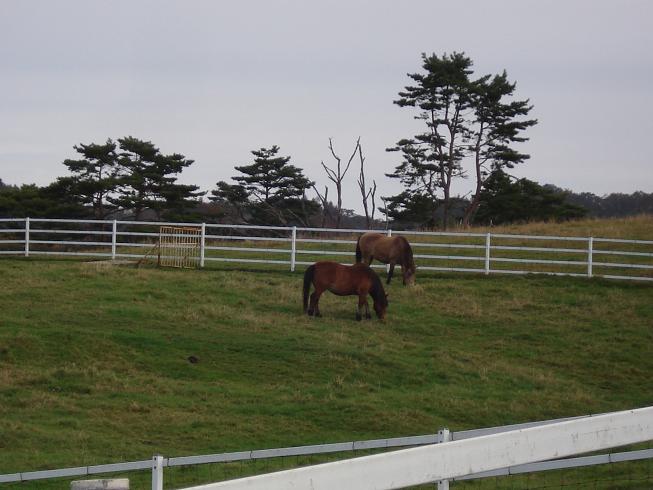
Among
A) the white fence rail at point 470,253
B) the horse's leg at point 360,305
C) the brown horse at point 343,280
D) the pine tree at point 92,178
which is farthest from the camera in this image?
the pine tree at point 92,178

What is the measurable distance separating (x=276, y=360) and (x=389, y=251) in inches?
274

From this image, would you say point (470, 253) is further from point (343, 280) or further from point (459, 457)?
point (459, 457)

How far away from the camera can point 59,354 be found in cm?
1622

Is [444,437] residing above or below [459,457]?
below

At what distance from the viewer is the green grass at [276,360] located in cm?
1320

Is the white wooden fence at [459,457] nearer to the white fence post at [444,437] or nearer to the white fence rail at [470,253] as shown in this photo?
the white fence post at [444,437]

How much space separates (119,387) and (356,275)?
20.6ft

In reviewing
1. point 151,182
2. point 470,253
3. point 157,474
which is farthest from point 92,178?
point 157,474

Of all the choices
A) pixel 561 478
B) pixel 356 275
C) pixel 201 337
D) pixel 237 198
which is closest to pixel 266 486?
pixel 561 478

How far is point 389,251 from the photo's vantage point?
23.2 m

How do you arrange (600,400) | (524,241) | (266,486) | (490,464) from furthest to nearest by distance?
(524,241)
(600,400)
(490,464)
(266,486)

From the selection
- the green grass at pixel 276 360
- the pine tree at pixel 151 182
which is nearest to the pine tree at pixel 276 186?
the pine tree at pixel 151 182

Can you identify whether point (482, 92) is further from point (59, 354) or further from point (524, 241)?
point (59, 354)

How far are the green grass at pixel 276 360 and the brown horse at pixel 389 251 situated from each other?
0.47 m
